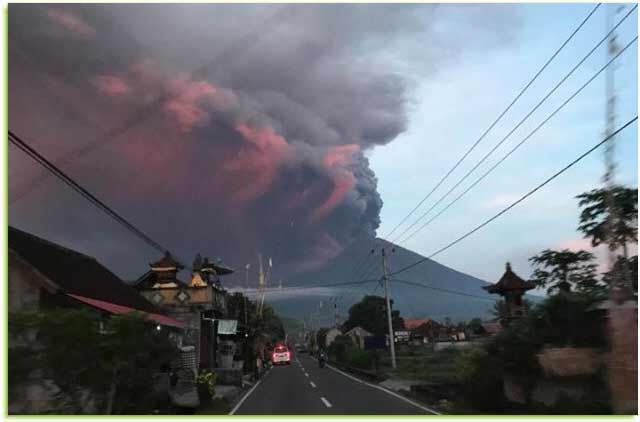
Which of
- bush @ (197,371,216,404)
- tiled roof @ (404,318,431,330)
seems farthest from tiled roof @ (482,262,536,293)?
tiled roof @ (404,318,431,330)

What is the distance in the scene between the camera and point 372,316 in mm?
112000

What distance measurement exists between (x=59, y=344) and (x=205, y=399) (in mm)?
9728

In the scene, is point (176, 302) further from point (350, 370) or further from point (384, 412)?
point (350, 370)

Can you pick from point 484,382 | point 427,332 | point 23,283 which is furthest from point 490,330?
point 23,283

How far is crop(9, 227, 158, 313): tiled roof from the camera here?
1439cm

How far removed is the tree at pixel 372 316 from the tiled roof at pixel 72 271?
89.8 meters

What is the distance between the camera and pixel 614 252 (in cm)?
965

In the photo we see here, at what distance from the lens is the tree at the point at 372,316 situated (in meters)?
109

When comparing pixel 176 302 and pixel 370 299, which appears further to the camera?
pixel 370 299

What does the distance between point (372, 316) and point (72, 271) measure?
97.6 metres

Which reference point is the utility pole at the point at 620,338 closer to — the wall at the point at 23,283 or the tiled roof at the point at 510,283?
the wall at the point at 23,283

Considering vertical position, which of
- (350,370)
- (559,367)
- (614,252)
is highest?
(614,252)

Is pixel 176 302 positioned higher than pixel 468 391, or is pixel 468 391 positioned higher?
pixel 176 302

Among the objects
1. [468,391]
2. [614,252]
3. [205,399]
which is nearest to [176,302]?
[205,399]
